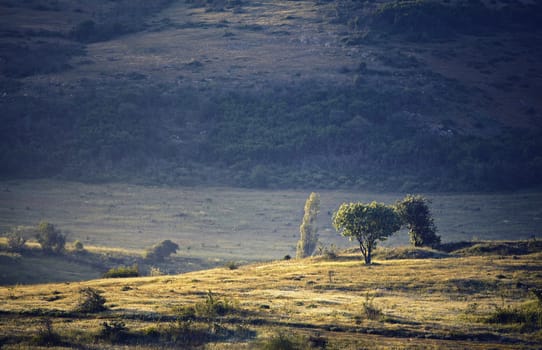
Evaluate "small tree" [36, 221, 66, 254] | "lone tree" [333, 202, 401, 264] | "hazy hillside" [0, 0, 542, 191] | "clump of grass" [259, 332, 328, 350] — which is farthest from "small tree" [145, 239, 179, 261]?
"clump of grass" [259, 332, 328, 350]

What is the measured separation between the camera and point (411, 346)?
94.7 feet

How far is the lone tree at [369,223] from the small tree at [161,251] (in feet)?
89.9

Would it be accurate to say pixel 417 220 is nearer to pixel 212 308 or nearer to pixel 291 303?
pixel 291 303

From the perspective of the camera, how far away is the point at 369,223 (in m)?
53.1

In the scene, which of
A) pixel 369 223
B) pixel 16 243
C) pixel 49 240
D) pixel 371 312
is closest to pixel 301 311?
pixel 371 312

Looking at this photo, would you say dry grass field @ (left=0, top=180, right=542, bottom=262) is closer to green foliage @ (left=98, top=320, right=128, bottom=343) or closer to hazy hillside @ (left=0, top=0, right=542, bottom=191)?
hazy hillside @ (left=0, top=0, right=542, bottom=191)

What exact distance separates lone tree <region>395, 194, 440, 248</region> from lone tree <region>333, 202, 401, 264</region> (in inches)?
240

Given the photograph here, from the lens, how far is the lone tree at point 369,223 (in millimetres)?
53094

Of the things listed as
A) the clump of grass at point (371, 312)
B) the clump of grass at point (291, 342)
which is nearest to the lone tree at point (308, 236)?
the clump of grass at point (371, 312)

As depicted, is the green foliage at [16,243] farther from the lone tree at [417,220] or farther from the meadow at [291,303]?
the lone tree at [417,220]

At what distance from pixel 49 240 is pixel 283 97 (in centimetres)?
8508

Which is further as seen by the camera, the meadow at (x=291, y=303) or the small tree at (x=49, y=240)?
the small tree at (x=49, y=240)

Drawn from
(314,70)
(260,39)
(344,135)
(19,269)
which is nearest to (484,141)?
(344,135)

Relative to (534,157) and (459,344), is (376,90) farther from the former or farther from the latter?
(459,344)
